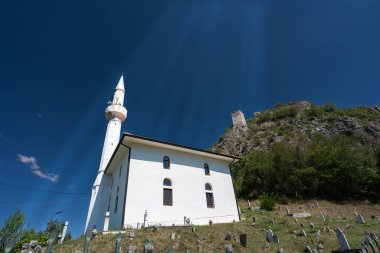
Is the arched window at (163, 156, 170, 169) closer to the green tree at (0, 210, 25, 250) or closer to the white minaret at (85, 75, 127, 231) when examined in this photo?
the white minaret at (85, 75, 127, 231)

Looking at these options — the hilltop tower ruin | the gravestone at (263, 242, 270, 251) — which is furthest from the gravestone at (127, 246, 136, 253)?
the hilltop tower ruin

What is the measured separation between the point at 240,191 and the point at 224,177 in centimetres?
1317

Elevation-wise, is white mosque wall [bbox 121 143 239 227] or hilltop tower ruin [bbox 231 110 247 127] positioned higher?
hilltop tower ruin [bbox 231 110 247 127]

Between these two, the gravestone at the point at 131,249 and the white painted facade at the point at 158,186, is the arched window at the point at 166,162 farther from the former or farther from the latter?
the gravestone at the point at 131,249

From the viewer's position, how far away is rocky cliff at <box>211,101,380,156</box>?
128 feet

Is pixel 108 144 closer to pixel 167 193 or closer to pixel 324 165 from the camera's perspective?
pixel 167 193

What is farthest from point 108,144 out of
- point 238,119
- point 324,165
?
point 238,119

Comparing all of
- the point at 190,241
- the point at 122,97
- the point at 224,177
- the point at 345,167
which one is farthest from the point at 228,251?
the point at 345,167

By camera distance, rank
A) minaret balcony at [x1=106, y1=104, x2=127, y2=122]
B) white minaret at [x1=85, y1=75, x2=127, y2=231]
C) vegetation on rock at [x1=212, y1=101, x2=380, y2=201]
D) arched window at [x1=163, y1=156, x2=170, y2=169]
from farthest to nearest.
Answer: vegetation on rock at [x1=212, y1=101, x2=380, y2=201] → minaret balcony at [x1=106, y1=104, x2=127, y2=122] → white minaret at [x1=85, y1=75, x2=127, y2=231] → arched window at [x1=163, y1=156, x2=170, y2=169]

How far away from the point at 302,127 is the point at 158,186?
41.9 meters

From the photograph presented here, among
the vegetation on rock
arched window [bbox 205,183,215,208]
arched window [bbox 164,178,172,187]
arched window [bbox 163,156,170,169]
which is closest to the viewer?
arched window [bbox 164,178,172,187]

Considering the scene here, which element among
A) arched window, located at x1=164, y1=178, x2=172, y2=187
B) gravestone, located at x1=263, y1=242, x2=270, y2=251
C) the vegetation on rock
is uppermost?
the vegetation on rock

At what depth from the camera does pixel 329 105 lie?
52.5 m

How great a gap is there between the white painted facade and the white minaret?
89mm
